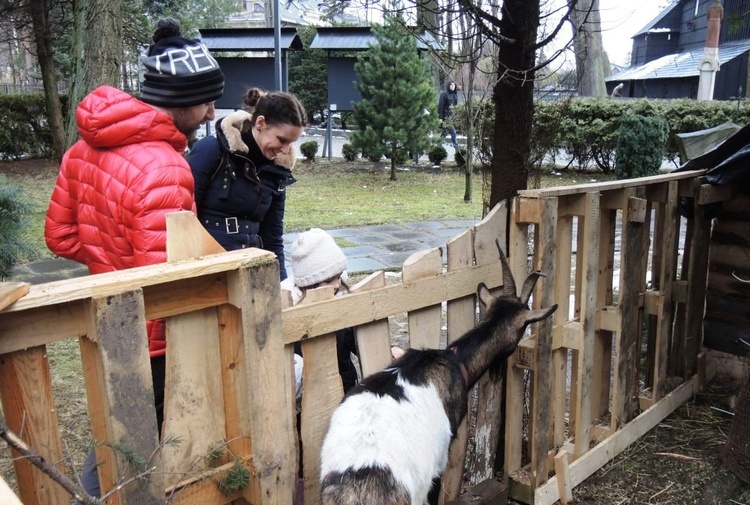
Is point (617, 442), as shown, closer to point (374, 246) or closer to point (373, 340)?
point (373, 340)

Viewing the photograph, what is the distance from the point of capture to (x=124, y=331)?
1.70 metres

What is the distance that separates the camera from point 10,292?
1.51 metres

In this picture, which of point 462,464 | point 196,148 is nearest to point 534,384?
point 462,464

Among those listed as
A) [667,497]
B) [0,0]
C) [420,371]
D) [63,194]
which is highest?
[0,0]

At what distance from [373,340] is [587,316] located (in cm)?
133

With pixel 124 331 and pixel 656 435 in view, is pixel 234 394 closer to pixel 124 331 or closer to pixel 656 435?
pixel 124 331

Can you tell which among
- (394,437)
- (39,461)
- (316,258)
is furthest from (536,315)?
(39,461)

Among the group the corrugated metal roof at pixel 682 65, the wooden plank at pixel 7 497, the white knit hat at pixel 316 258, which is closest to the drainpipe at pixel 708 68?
the corrugated metal roof at pixel 682 65

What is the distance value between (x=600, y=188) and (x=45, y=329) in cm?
265

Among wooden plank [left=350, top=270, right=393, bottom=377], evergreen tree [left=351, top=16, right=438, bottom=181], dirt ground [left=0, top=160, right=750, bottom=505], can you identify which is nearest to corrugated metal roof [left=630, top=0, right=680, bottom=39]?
evergreen tree [left=351, top=16, right=438, bottom=181]

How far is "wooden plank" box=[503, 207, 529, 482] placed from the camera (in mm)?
3064

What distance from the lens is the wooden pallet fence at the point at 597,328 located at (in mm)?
3162

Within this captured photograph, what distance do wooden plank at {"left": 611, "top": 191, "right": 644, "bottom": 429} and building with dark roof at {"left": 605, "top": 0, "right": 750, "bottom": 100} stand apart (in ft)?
73.8

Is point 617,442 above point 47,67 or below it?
below
